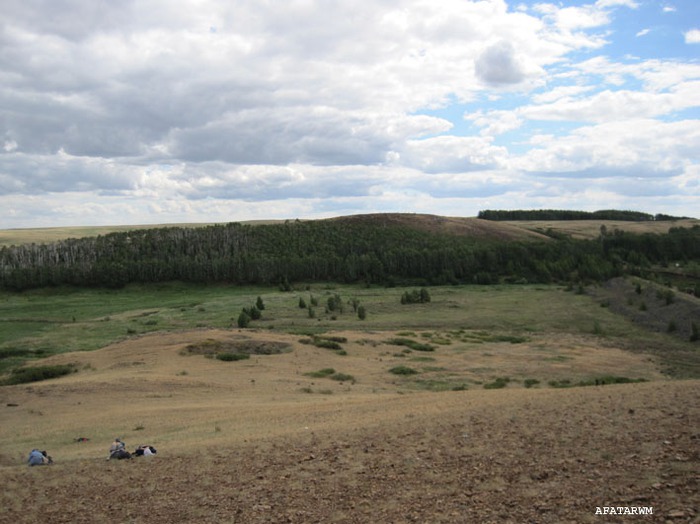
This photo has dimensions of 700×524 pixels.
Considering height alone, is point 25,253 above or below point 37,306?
above

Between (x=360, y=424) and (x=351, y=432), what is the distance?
1184mm

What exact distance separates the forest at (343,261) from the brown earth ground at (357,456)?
7023cm

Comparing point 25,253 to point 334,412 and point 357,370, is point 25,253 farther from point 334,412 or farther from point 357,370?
point 334,412

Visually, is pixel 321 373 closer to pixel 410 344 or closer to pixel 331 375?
pixel 331 375

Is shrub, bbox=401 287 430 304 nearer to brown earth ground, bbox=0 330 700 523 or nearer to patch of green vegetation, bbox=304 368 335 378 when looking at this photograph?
patch of green vegetation, bbox=304 368 335 378

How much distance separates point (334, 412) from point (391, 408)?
6.34ft

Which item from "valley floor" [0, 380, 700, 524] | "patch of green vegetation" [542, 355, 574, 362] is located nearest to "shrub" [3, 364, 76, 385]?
"valley floor" [0, 380, 700, 524]

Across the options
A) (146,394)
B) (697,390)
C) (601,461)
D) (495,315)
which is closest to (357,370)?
(146,394)

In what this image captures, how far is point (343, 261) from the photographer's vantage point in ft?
331

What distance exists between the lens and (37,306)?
2997 inches

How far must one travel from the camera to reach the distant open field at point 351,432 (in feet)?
34.5

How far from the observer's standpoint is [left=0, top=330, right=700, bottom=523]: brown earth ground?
1016 cm

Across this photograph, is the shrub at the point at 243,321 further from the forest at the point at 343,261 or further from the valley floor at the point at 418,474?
the forest at the point at 343,261

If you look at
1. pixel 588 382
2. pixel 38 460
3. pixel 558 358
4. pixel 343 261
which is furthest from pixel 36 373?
pixel 343 261
